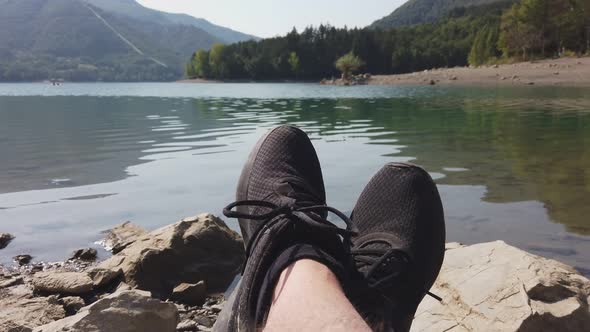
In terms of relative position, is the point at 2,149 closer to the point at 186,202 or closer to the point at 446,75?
the point at 186,202

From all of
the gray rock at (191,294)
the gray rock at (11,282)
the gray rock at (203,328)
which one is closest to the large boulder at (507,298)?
the gray rock at (203,328)

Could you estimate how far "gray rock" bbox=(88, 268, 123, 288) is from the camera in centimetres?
313

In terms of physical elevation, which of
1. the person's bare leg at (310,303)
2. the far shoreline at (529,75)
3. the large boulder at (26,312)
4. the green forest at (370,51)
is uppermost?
the green forest at (370,51)

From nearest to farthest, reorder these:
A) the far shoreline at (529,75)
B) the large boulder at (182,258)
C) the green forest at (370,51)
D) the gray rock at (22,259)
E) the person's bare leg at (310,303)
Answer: the person's bare leg at (310,303) < the large boulder at (182,258) < the gray rock at (22,259) < the far shoreline at (529,75) < the green forest at (370,51)

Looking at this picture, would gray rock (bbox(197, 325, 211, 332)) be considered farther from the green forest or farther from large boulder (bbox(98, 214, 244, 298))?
the green forest

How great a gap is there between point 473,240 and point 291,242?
8.57ft

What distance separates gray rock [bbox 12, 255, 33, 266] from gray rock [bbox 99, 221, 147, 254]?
0.54m

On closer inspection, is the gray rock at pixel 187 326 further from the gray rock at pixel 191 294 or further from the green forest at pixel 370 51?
the green forest at pixel 370 51

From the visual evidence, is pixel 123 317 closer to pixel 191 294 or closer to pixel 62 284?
pixel 191 294

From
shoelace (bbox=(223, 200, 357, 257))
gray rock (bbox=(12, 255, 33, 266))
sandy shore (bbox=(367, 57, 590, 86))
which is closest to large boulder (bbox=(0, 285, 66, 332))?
gray rock (bbox=(12, 255, 33, 266))

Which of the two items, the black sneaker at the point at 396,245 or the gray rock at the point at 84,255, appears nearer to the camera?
the black sneaker at the point at 396,245

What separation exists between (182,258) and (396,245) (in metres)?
1.85

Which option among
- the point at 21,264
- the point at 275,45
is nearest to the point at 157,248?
the point at 21,264

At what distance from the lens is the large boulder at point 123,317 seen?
205 cm
